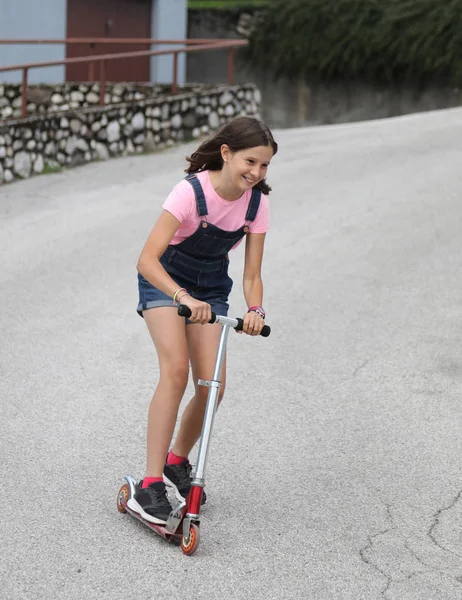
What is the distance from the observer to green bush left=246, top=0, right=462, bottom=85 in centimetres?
2114

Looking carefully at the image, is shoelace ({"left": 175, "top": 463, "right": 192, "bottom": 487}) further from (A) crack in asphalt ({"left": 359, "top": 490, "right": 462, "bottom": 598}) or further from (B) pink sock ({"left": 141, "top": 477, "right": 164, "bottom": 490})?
(A) crack in asphalt ({"left": 359, "top": 490, "right": 462, "bottom": 598})

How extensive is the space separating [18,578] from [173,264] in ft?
4.75

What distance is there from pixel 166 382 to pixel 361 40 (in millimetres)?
18863

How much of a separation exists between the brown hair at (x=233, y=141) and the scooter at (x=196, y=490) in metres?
0.70

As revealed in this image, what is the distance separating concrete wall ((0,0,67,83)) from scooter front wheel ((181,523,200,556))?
48.0 ft

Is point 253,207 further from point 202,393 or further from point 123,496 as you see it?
point 123,496

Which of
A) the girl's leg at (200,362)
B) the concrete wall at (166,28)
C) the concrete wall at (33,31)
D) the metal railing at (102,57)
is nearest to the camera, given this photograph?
the girl's leg at (200,362)

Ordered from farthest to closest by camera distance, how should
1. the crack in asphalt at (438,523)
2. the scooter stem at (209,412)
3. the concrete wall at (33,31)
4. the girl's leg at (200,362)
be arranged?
the concrete wall at (33,31)
the girl's leg at (200,362)
the crack in asphalt at (438,523)
the scooter stem at (209,412)

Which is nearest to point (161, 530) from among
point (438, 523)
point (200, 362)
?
point (200, 362)

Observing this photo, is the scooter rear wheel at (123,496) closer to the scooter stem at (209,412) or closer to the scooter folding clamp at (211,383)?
the scooter stem at (209,412)

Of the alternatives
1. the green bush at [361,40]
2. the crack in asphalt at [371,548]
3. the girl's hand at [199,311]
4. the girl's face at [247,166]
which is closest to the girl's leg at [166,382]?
the girl's hand at [199,311]

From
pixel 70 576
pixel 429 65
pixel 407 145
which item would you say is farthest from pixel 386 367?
pixel 429 65

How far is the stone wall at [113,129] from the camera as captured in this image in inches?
518

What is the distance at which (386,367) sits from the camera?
660cm
